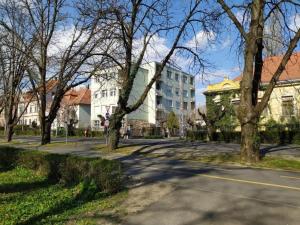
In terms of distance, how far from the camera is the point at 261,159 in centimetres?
1739

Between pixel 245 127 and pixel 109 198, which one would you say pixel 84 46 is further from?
pixel 109 198

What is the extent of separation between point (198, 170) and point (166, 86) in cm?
6751

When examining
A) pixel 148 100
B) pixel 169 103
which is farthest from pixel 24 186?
pixel 169 103

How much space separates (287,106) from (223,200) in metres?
32.6

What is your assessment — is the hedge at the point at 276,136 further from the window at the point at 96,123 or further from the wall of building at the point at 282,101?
the window at the point at 96,123

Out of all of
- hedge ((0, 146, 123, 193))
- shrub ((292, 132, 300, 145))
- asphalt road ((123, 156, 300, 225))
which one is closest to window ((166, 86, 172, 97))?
shrub ((292, 132, 300, 145))

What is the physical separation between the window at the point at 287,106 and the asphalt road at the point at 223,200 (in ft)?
87.4

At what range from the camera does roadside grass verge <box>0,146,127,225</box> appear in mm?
8711

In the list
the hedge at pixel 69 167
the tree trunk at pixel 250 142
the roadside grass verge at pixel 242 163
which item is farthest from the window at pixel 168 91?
the tree trunk at pixel 250 142

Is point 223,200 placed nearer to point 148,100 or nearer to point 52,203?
point 52,203

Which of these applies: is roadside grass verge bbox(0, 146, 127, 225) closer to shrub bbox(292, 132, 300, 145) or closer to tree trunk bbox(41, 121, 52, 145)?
tree trunk bbox(41, 121, 52, 145)

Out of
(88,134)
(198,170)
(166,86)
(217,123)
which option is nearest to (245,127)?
(198,170)

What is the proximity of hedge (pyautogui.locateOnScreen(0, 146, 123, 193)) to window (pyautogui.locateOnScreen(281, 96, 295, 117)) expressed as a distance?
29004mm

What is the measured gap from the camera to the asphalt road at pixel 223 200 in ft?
25.0
